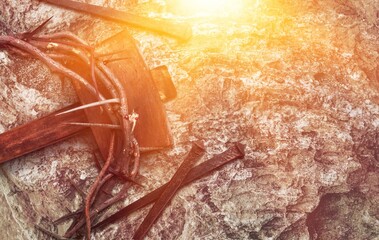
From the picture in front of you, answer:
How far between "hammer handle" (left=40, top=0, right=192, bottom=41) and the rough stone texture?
5 centimetres

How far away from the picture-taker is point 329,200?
1.85 m

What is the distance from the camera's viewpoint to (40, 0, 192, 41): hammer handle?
222 cm

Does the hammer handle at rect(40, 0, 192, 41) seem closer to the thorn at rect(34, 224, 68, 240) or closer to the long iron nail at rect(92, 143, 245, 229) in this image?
the long iron nail at rect(92, 143, 245, 229)

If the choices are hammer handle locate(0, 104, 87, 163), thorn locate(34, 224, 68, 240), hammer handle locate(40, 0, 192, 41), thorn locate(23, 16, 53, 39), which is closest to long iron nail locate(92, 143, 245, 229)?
thorn locate(34, 224, 68, 240)

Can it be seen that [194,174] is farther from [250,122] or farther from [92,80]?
[92,80]

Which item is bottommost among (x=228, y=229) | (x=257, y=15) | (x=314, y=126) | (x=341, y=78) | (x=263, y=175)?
(x=228, y=229)

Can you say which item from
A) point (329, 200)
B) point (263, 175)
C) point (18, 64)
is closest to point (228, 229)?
point (263, 175)

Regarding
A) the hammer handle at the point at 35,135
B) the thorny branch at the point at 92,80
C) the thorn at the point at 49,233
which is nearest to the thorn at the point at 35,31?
the thorny branch at the point at 92,80

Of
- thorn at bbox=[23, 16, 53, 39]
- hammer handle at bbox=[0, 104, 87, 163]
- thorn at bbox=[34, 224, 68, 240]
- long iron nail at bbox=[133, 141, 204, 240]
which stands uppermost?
thorn at bbox=[23, 16, 53, 39]

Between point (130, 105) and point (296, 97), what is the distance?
953 mm

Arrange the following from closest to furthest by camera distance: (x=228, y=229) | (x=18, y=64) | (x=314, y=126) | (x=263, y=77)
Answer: (x=228, y=229) → (x=314, y=126) → (x=263, y=77) → (x=18, y=64)

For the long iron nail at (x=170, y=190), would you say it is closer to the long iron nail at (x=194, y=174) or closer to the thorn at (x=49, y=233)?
the long iron nail at (x=194, y=174)

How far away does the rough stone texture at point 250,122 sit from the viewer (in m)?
1.85

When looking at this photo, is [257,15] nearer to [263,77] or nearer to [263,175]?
[263,77]
